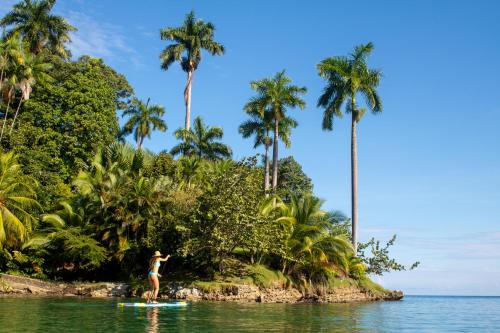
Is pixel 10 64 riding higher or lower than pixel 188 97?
lower

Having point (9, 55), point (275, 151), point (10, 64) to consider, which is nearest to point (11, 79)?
point (10, 64)

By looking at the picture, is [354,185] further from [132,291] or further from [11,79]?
[11,79]

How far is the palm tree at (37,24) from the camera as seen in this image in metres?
48.8

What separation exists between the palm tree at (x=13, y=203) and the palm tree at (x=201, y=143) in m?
21.4

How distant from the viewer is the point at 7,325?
480 inches

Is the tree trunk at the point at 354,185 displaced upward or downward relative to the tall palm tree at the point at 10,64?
downward

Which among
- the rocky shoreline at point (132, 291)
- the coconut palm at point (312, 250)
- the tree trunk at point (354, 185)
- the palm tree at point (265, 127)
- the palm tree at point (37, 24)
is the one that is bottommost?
the rocky shoreline at point (132, 291)

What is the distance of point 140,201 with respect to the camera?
30.4 m

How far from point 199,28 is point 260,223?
32380mm

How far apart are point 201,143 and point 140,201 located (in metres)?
20.3

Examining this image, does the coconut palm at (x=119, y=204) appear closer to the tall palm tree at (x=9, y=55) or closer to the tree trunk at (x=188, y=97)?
the tall palm tree at (x=9, y=55)

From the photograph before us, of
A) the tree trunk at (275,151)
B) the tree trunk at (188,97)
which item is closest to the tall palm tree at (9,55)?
the tree trunk at (188,97)

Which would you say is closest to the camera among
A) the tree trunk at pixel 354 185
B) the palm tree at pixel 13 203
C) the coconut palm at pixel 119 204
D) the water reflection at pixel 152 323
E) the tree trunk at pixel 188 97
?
the water reflection at pixel 152 323

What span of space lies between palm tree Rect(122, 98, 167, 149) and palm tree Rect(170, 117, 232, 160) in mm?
6624
